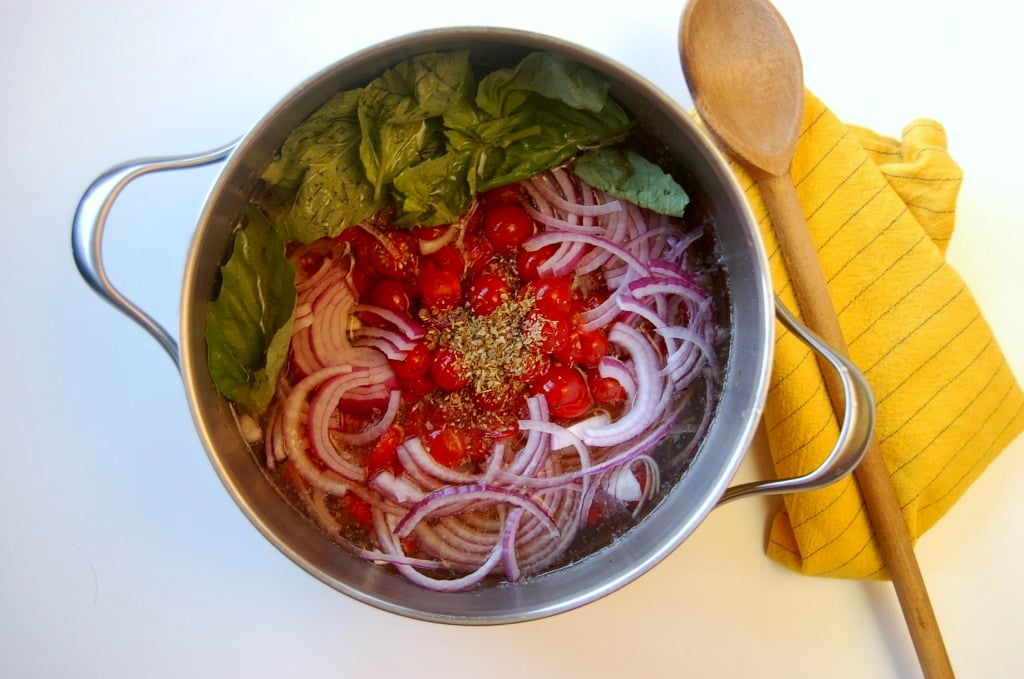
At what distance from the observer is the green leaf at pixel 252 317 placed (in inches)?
35.4

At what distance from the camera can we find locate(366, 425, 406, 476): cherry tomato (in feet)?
3.43

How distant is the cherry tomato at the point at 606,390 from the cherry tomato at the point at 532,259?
0.19 metres

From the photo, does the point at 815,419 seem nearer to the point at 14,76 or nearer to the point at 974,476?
the point at 974,476

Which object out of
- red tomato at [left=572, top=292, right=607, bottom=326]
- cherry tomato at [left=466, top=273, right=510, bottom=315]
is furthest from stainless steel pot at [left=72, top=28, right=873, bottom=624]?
cherry tomato at [left=466, top=273, right=510, bottom=315]

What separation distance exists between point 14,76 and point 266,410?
A: 0.66 meters

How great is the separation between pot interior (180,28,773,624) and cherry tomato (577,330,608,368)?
0.63 ft

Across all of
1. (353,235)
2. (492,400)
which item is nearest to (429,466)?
(492,400)

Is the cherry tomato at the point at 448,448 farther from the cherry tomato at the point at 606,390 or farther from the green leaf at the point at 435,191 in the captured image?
the green leaf at the point at 435,191

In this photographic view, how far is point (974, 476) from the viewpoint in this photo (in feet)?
3.41

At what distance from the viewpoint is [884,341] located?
1.00 m

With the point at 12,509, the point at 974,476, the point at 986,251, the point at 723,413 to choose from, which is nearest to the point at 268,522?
the point at 12,509

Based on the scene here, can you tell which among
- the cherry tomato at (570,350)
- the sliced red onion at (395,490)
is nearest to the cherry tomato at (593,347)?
the cherry tomato at (570,350)

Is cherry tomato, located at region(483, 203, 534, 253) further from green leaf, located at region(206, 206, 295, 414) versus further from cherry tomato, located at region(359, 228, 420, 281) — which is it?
green leaf, located at region(206, 206, 295, 414)

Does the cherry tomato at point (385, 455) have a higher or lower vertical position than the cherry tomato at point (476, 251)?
lower
